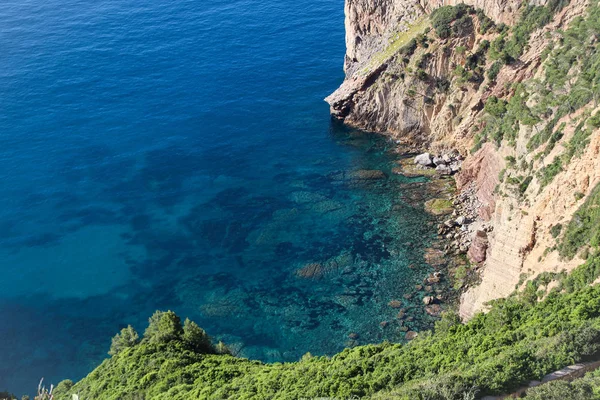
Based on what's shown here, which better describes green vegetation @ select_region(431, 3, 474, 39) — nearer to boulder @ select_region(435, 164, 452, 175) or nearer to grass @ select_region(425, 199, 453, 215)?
boulder @ select_region(435, 164, 452, 175)

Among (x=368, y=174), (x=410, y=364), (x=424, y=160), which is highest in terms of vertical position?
(x=410, y=364)

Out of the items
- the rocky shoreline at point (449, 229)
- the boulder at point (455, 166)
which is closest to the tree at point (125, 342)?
the rocky shoreline at point (449, 229)

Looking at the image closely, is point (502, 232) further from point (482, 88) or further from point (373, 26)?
point (373, 26)

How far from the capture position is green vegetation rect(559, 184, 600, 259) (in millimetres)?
49469

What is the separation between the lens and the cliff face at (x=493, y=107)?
5647cm

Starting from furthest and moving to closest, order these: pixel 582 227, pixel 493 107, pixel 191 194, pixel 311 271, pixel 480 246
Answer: pixel 191 194 < pixel 493 107 < pixel 311 271 < pixel 480 246 < pixel 582 227

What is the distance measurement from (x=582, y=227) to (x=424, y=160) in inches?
1434

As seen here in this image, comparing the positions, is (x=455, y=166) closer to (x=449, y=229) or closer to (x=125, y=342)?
(x=449, y=229)

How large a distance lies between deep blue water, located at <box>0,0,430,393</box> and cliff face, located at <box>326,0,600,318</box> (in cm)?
729

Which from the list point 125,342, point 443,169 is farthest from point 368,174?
point 125,342

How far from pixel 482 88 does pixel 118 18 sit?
80.3 metres

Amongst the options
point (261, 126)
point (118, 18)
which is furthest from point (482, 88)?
point (118, 18)

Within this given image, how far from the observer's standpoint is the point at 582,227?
5044 centimetres

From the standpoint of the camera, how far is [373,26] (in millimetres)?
99375
